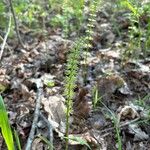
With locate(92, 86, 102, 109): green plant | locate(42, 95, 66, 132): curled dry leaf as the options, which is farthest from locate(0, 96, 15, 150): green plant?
locate(92, 86, 102, 109): green plant

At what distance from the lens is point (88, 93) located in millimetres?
3002

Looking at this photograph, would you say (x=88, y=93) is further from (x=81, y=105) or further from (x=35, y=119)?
(x=35, y=119)

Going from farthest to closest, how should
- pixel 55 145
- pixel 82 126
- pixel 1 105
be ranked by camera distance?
pixel 82 126 < pixel 55 145 < pixel 1 105

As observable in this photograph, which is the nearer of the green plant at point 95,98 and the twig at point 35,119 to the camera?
the twig at point 35,119

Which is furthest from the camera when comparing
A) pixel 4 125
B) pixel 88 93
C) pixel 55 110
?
pixel 88 93

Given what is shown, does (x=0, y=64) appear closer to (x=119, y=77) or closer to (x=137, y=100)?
(x=119, y=77)

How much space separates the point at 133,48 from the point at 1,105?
83.0 inches

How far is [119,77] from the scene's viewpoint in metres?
3.10

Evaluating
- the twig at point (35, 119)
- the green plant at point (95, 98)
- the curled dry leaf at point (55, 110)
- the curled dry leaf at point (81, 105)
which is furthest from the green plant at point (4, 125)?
the green plant at point (95, 98)

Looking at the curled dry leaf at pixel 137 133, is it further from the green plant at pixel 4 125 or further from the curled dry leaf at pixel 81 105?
the green plant at pixel 4 125

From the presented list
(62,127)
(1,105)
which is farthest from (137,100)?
(1,105)

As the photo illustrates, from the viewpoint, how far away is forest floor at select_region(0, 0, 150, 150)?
8.19ft

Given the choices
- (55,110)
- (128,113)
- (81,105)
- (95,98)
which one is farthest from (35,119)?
(128,113)

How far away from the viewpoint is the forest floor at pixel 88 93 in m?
2.50
